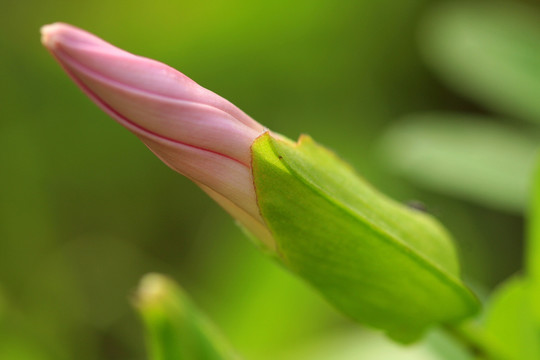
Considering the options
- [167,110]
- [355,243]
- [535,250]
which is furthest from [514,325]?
[167,110]

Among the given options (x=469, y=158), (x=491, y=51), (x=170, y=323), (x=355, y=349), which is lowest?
(x=355, y=349)

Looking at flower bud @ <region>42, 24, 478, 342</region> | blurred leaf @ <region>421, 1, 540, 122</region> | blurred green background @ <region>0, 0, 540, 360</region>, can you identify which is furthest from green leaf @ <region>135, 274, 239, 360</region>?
blurred leaf @ <region>421, 1, 540, 122</region>

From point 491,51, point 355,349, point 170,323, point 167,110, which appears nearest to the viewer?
point 167,110

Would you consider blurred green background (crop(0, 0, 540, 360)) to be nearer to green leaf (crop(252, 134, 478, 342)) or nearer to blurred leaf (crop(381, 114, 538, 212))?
blurred leaf (crop(381, 114, 538, 212))

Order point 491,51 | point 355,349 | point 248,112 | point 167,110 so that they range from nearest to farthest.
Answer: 1. point 167,110
2. point 355,349
3. point 491,51
4. point 248,112

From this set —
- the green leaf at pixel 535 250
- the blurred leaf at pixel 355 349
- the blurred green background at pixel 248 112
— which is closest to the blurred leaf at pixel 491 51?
the blurred green background at pixel 248 112

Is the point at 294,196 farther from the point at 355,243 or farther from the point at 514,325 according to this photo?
the point at 514,325

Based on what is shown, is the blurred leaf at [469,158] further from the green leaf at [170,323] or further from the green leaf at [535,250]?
the green leaf at [170,323]
